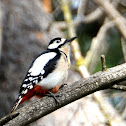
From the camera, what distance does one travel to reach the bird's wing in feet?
10.6

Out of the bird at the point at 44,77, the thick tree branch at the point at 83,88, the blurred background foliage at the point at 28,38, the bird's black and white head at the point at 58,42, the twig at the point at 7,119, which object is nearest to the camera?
the twig at the point at 7,119

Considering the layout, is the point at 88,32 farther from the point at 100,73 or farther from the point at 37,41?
the point at 100,73

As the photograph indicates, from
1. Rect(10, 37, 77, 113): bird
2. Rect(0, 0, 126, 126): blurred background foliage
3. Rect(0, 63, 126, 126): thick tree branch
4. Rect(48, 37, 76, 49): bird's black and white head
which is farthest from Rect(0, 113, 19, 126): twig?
Rect(0, 0, 126, 126): blurred background foliage

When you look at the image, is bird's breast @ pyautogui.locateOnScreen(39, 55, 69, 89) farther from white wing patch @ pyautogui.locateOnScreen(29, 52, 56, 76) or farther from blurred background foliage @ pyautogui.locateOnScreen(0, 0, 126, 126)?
blurred background foliage @ pyautogui.locateOnScreen(0, 0, 126, 126)

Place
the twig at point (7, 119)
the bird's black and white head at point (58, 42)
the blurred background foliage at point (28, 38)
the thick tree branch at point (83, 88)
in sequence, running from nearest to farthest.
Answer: the twig at point (7, 119) → the thick tree branch at point (83, 88) → the bird's black and white head at point (58, 42) → the blurred background foliage at point (28, 38)

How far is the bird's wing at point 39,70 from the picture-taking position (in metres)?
3.22

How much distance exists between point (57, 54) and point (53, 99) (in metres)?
0.93

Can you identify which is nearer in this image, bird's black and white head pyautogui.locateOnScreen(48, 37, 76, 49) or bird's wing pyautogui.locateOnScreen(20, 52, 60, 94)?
bird's wing pyautogui.locateOnScreen(20, 52, 60, 94)

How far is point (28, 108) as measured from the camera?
262 centimetres

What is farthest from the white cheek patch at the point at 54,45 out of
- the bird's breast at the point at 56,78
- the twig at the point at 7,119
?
the twig at the point at 7,119

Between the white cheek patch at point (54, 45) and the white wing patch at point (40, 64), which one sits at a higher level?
the white cheek patch at point (54, 45)

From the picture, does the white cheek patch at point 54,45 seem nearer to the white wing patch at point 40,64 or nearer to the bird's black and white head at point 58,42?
the bird's black and white head at point 58,42

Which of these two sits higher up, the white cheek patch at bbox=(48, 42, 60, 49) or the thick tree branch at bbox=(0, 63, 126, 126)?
the white cheek patch at bbox=(48, 42, 60, 49)

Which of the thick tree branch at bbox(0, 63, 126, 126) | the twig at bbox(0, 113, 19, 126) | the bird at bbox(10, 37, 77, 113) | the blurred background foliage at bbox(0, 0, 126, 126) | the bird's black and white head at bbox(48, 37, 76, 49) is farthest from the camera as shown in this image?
the blurred background foliage at bbox(0, 0, 126, 126)
